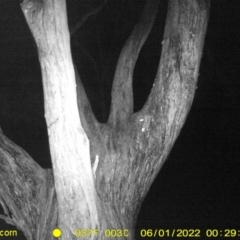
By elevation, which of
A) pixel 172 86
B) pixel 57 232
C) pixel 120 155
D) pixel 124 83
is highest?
pixel 124 83

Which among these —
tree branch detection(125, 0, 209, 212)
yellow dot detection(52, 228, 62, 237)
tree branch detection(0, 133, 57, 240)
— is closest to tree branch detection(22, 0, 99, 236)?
yellow dot detection(52, 228, 62, 237)

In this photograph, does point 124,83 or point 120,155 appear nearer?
point 120,155

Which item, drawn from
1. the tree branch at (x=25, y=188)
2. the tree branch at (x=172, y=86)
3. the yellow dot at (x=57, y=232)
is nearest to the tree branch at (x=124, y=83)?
the tree branch at (x=172, y=86)

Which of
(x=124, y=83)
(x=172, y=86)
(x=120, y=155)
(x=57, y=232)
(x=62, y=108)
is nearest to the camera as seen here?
(x=62, y=108)

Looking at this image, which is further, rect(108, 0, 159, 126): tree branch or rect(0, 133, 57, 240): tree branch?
rect(108, 0, 159, 126): tree branch

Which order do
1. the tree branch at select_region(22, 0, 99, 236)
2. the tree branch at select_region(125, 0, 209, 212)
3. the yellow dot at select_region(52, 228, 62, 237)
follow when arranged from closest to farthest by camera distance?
the tree branch at select_region(22, 0, 99, 236) < the yellow dot at select_region(52, 228, 62, 237) < the tree branch at select_region(125, 0, 209, 212)

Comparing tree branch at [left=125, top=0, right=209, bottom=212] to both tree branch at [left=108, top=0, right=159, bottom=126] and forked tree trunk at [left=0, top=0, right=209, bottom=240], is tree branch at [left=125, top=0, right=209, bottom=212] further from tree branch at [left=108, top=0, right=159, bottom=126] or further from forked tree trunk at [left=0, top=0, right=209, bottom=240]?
tree branch at [left=108, top=0, right=159, bottom=126]

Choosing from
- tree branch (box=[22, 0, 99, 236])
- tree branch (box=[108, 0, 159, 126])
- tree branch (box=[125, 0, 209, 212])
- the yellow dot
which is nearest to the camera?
tree branch (box=[22, 0, 99, 236])

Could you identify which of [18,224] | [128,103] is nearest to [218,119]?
[128,103]

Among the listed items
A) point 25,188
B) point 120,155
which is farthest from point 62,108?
point 25,188

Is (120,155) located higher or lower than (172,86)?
lower

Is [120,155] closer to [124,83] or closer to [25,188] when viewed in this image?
[124,83]

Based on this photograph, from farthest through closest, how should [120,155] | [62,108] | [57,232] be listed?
[120,155] → [57,232] → [62,108]

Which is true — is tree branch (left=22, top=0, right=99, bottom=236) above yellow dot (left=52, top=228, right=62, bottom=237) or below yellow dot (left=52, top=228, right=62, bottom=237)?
above
